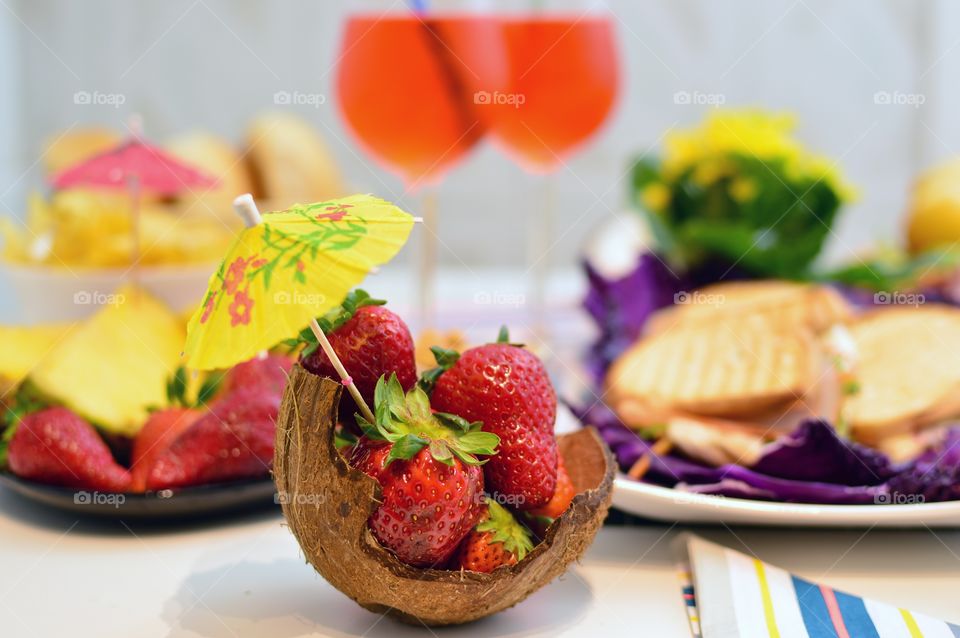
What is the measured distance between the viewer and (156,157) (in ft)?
3.61

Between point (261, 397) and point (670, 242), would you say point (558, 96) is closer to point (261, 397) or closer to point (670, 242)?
point (670, 242)

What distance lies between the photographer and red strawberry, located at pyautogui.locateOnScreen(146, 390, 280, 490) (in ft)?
2.87

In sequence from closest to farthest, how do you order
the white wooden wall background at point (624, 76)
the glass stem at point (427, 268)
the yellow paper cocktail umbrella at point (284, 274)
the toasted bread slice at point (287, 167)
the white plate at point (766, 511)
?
the yellow paper cocktail umbrella at point (284, 274), the white plate at point (766, 511), the glass stem at point (427, 268), the toasted bread slice at point (287, 167), the white wooden wall background at point (624, 76)

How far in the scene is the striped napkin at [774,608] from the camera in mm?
688

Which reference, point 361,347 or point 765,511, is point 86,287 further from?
point 765,511

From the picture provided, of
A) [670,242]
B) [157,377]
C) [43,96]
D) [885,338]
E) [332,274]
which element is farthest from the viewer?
[43,96]

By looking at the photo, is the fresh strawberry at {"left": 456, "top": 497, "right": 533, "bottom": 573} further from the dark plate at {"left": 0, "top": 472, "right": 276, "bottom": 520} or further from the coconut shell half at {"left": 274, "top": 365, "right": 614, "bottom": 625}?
the dark plate at {"left": 0, "top": 472, "right": 276, "bottom": 520}

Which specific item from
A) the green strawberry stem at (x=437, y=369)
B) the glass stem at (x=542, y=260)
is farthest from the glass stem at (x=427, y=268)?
the green strawberry stem at (x=437, y=369)

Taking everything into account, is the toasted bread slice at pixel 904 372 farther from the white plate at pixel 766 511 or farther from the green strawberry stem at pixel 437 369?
the green strawberry stem at pixel 437 369

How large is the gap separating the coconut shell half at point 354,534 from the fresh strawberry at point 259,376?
251 millimetres

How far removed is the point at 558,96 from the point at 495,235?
167cm

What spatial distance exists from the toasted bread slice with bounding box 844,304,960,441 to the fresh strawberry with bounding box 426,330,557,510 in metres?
0.47

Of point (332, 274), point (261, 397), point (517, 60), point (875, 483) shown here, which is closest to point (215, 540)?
point (261, 397)

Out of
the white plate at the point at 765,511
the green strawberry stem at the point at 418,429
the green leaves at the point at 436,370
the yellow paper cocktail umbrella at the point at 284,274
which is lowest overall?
the white plate at the point at 765,511
